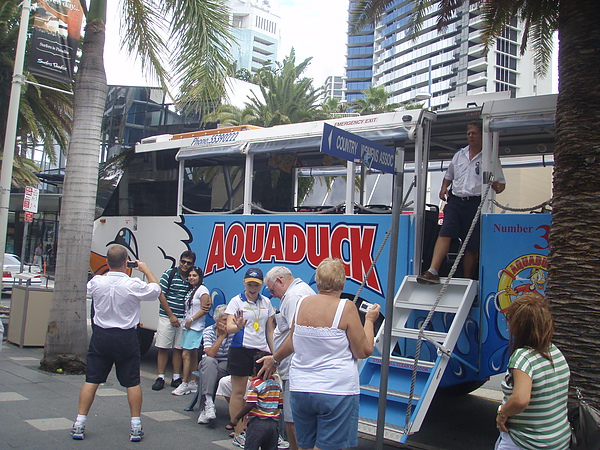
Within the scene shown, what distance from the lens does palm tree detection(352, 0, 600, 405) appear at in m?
4.82

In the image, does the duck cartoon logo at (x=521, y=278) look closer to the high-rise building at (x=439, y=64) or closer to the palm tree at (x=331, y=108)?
the palm tree at (x=331, y=108)

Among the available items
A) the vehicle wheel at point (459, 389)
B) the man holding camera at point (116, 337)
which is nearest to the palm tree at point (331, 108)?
the vehicle wheel at point (459, 389)

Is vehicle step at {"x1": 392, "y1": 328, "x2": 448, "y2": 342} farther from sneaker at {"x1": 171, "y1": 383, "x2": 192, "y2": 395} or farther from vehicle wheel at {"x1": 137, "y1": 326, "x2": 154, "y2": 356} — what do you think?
vehicle wheel at {"x1": 137, "y1": 326, "x2": 154, "y2": 356}

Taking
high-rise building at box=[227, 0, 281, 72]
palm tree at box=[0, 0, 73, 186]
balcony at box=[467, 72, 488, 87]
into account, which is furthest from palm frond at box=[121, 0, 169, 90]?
high-rise building at box=[227, 0, 281, 72]

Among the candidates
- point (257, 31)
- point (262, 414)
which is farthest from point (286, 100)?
point (257, 31)

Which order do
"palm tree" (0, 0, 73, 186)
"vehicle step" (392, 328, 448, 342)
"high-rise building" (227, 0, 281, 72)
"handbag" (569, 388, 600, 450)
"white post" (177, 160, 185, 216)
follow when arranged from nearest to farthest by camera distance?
"handbag" (569, 388, 600, 450)
"vehicle step" (392, 328, 448, 342)
"white post" (177, 160, 185, 216)
"palm tree" (0, 0, 73, 186)
"high-rise building" (227, 0, 281, 72)

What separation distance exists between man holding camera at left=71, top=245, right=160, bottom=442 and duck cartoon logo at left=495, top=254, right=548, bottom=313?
11.8ft

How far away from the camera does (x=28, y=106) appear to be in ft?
50.8

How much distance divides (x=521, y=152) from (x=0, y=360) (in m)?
8.15

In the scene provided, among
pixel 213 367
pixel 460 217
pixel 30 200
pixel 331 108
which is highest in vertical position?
pixel 331 108

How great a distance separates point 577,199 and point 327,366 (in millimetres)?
2613

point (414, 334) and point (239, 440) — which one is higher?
point (414, 334)

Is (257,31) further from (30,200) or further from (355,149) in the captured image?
(355,149)

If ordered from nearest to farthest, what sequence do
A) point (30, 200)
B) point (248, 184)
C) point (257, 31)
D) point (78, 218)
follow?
1. point (248, 184)
2. point (78, 218)
3. point (30, 200)
4. point (257, 31)
